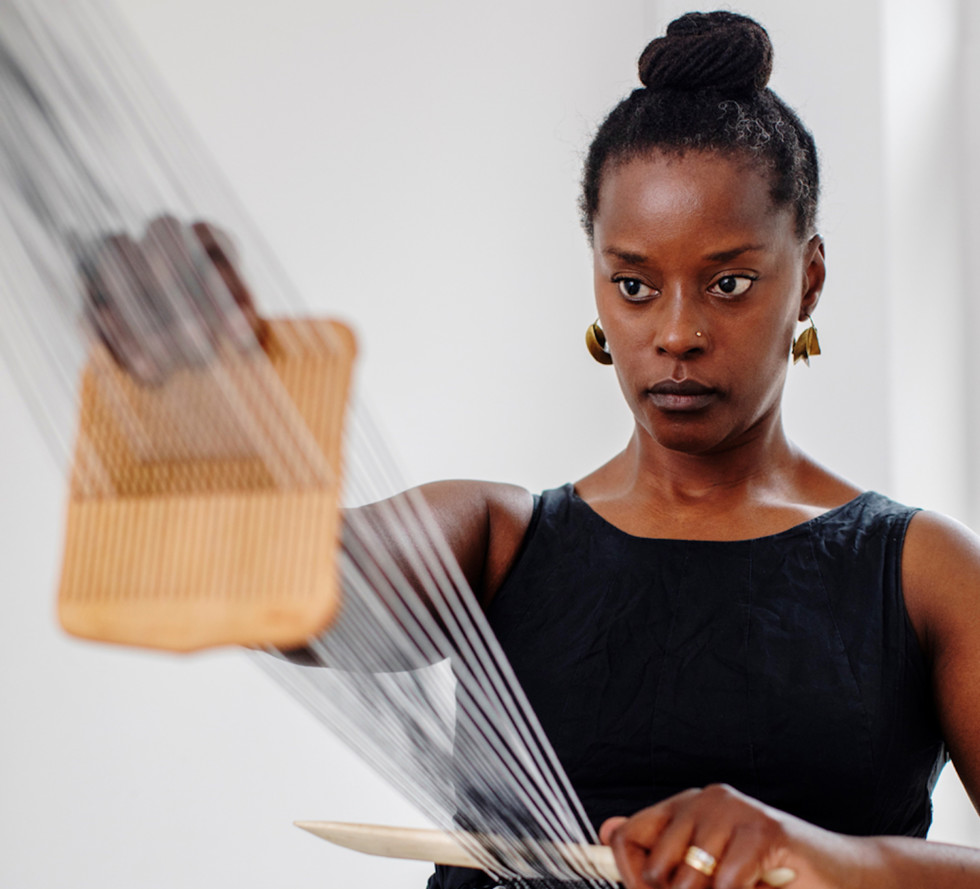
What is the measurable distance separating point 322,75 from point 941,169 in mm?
790

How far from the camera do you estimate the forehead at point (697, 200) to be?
2.78ft

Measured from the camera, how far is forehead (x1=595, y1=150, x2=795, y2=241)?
847 millimetres

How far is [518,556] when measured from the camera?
99 cm

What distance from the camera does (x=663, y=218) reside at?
2.80 ft

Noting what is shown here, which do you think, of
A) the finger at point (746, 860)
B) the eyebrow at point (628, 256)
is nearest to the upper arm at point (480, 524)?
the eyebrow at point (628, 256)

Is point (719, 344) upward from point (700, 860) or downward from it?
upward

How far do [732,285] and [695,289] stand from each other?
0.09 ft

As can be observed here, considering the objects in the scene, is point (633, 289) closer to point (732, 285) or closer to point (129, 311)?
point (732, 285)

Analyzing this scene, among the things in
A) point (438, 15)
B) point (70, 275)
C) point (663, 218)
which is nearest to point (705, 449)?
point (663, 218)

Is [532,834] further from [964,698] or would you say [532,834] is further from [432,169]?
[432,169]

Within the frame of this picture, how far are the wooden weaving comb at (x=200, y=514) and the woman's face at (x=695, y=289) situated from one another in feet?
1.62

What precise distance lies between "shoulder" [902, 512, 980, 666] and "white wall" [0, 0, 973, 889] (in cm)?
54

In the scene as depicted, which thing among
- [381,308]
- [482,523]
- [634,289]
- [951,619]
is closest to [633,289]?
[634,289]

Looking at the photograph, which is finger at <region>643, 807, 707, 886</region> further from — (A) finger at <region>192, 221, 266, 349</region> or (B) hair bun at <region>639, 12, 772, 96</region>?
(B) hair bun at <region>639, 12, 772, 96</region>
